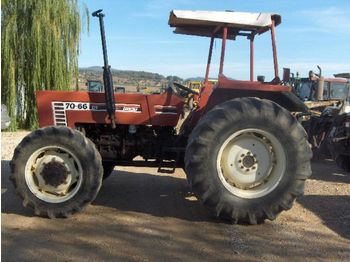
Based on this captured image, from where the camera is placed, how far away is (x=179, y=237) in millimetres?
4707

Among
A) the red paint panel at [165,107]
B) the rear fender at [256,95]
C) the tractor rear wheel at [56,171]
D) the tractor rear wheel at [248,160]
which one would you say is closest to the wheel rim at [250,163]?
the tractor rear wheel at [248,160]

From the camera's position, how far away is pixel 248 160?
5.36 meters

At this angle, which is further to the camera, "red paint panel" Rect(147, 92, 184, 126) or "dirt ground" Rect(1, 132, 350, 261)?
"red paint panel" Rect(147, 92, 184, 126)

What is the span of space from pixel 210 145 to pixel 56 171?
1.74 meters

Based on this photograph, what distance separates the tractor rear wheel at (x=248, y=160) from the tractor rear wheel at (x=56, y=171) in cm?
111

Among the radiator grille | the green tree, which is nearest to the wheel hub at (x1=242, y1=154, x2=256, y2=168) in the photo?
the radiator grille

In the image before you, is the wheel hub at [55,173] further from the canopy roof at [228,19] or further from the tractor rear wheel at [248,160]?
the canopy roof at [228,19]

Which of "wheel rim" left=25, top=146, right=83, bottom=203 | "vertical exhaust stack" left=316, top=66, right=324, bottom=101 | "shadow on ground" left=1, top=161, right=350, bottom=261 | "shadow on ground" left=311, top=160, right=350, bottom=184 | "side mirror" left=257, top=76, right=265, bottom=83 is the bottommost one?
"shadow on ground" left=311, top=160, right=350, bottom=184

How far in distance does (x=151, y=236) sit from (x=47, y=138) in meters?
1.66

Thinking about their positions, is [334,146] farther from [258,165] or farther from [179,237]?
[179,237]

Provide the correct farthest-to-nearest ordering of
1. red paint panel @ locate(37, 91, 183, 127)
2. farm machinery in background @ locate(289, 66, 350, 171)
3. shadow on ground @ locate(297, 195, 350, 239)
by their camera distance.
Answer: farm machinery in background @ locate(289, 66, 350, 171) → red paint panel @ locate(37, 91, 183, 127) → shadow on ground @ locate(297, 195, 350, 239)

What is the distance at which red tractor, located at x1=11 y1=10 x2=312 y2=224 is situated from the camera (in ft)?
16.9

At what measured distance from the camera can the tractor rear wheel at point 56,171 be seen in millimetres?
5398

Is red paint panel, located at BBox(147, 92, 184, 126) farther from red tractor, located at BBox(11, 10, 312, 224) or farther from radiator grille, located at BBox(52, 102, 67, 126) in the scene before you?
radiator grille, located at BBox(52, 102, 67, 126)
